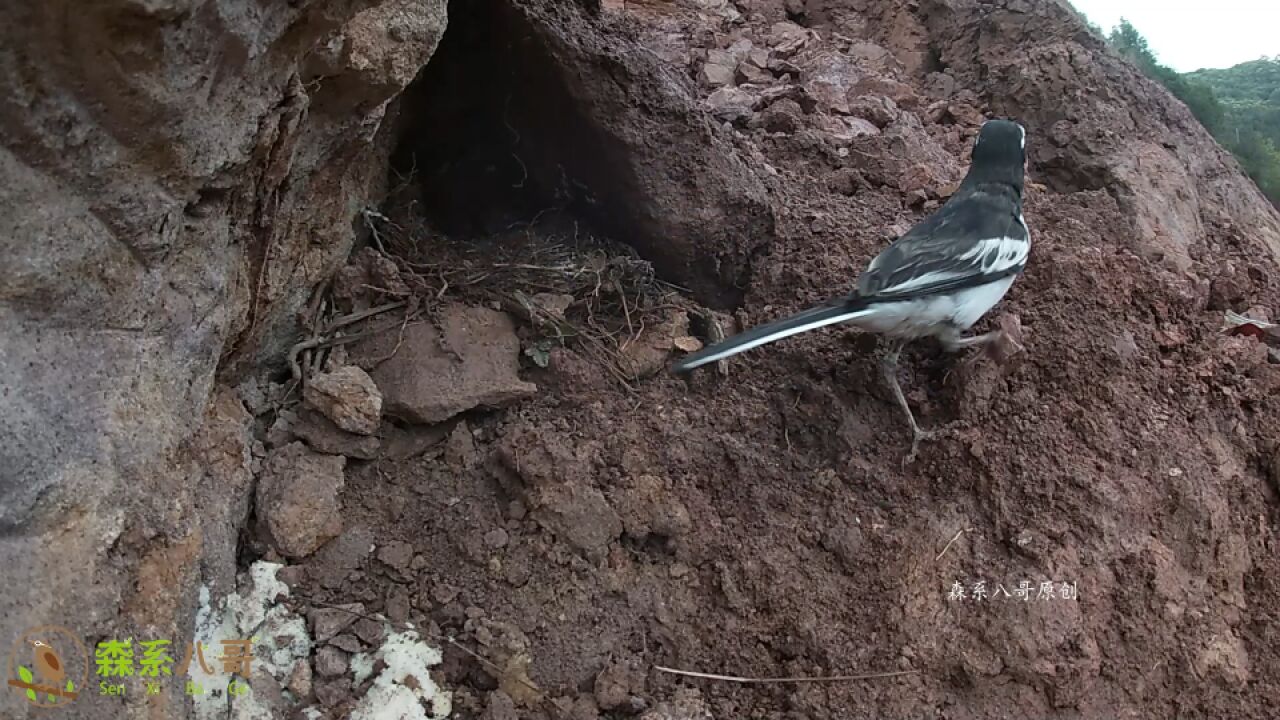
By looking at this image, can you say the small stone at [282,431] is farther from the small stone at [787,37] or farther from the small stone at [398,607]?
the small stone at [787,37]

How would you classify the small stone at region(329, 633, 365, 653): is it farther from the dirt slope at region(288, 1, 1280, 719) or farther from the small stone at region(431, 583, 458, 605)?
the small stone at region(431, 583, 458, 605)

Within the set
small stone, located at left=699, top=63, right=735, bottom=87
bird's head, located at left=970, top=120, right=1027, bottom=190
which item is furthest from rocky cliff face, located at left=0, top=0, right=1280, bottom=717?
small stone, located at left=699, top=63, right=735, bottom=87

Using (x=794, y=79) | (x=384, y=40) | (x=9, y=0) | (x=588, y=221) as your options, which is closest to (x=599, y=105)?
(x=588, y=221)

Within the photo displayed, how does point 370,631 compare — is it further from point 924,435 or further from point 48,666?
point 924,435

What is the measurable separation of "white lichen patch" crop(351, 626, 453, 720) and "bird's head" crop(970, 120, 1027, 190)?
3303 millimetres

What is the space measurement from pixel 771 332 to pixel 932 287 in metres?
0.75

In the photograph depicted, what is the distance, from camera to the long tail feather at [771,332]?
329 cm

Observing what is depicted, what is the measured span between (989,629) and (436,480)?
1.96 meters

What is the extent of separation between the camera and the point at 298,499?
299 centimetres

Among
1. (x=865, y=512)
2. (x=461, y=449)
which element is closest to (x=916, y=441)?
(x=865, y=512)

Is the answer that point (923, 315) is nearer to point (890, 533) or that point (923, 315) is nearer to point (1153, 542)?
point (890, 533)

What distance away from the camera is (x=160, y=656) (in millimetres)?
2350

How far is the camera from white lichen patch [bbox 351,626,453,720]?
271 cm

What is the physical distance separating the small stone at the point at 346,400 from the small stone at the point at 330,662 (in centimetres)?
76
